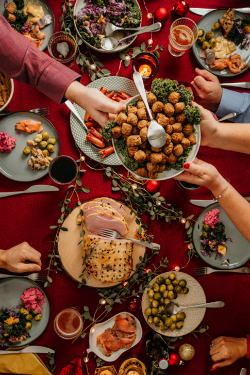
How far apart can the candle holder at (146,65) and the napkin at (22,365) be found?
2.65 meters

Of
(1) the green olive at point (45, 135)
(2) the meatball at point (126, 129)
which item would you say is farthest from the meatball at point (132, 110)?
(1) the green olive at point (45, 135)

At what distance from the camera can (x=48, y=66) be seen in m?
1.97

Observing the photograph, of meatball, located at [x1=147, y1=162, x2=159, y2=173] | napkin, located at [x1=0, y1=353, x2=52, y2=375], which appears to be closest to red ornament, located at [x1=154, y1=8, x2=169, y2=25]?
meatball, located at [x1=147, y1=162, x2=159, y2=173]

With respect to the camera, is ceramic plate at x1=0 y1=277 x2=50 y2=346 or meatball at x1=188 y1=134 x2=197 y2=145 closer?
meatball at x1=188 y1=134 x2=197 y2=145

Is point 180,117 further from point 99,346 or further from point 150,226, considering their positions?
point 99,346

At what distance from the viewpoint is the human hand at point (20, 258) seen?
2.30 m

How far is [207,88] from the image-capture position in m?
2.38

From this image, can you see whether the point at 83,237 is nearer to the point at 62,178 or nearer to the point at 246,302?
the point at 62,178

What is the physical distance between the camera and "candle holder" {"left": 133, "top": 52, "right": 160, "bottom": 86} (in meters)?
2.44

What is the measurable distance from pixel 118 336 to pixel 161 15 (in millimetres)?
2866

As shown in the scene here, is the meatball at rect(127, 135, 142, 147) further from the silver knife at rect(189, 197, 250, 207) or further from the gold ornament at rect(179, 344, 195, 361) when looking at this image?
the gold ornament at rect(179, 344, 195, 361)

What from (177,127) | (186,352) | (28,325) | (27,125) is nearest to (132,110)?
(177,127)

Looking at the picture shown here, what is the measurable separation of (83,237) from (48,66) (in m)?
1.40

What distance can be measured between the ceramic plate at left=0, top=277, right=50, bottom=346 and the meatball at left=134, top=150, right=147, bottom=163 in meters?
1.52
